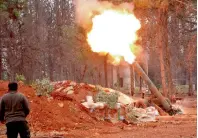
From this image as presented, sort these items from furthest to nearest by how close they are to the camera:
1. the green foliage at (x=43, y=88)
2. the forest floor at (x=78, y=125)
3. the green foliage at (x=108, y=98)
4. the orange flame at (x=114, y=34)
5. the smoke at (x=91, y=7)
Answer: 1. the smoke at (x=91, y=7)
2. the orange flame at (x=114, y=34)
3. the green foliage at (x=43, y=88)
4. the green foliage at (x=108, y=98)
5. the forest floor at (x=78, y=125)

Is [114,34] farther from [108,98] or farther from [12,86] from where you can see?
[12,86]

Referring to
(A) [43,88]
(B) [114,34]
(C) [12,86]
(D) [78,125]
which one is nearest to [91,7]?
(B) [114,34]

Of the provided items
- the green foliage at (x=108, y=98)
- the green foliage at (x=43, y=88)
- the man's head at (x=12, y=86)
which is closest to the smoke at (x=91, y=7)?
the green foliage at (x=108, y=98)

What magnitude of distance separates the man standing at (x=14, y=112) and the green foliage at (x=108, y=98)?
970cm

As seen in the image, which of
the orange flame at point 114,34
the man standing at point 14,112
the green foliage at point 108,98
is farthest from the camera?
the orange flame at point 114,34

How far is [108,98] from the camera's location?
1848cm

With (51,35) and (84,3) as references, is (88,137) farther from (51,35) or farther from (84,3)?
(51,35)

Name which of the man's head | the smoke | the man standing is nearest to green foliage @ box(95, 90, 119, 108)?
the smoke

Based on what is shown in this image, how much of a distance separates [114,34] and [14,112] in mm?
13477

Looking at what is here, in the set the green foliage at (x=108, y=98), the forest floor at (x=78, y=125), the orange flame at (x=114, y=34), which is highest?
the orange flame at (x=114, y=34)

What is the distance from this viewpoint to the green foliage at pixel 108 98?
18.2m

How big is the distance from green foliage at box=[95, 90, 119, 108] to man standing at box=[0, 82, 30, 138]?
382 inches

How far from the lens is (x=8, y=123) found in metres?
8.56

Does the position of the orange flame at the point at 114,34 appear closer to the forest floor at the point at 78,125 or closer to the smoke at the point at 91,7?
the smoke at the point at 91,7
